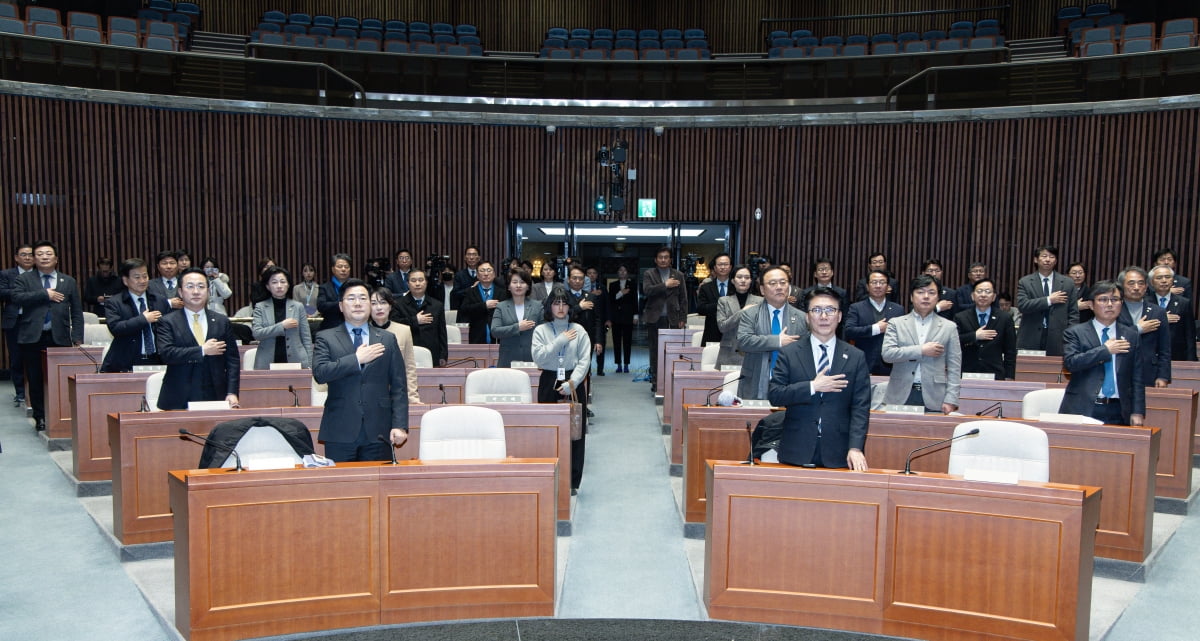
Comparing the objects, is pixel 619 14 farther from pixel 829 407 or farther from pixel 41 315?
pixel 829 407

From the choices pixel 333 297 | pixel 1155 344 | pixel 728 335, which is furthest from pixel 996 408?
pixel 333 297

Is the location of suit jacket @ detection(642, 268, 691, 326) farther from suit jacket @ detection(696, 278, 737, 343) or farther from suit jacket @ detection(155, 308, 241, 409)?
suit jacket @ detection(155, 308, 241, 409)

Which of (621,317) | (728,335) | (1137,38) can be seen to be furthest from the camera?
(1137,38)

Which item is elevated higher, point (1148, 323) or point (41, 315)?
point (1148, 323)

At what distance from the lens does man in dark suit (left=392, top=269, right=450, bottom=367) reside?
6.72 m

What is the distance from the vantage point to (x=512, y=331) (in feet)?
20.4

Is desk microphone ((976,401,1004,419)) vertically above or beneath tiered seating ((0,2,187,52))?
beneath

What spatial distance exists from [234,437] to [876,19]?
13902 millimetres

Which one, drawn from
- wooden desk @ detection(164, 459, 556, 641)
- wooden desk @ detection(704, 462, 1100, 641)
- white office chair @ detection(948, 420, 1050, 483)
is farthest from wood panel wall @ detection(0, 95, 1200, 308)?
wooden desk @ detection(164, 459, 556, 641)

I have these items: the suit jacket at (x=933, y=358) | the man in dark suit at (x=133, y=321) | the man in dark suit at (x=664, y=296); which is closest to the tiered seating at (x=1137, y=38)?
the man in dark suit at (x=664, y=296)

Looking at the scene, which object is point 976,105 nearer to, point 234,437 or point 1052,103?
point 1052,103

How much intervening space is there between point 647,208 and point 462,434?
25.4 feet

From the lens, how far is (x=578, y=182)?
11750 millimetres

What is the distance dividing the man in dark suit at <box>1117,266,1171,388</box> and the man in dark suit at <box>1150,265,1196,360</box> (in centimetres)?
80
